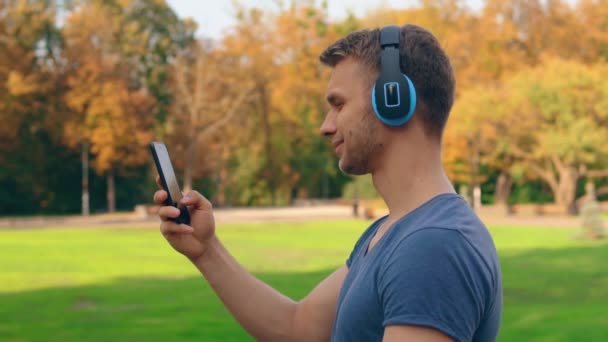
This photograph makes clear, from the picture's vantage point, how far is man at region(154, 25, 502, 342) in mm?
1844

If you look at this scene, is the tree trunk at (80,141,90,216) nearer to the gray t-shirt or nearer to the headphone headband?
the headphone headband

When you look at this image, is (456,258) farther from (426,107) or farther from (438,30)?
(438,30)

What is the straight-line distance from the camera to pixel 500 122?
49.4 meters

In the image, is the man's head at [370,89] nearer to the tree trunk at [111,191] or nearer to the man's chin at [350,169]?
the man's chin at [350,169]

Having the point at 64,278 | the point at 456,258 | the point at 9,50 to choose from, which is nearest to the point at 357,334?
the point at 456,258

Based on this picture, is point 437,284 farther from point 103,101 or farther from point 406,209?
point 103,101

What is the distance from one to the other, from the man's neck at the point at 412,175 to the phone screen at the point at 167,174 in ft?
2.31

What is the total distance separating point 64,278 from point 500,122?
1454 inches

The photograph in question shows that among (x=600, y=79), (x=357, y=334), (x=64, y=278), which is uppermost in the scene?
(x=600, y=79)

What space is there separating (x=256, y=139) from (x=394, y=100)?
6199 centimetres

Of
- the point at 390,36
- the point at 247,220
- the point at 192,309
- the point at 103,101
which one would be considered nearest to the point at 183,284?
the point at 192,309

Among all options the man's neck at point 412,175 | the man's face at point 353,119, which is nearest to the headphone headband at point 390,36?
the man's face at point 353,119

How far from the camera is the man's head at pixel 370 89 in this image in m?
2.16

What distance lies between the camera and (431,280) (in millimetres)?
1832
